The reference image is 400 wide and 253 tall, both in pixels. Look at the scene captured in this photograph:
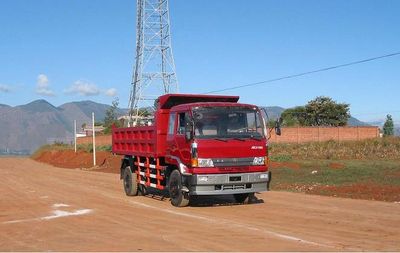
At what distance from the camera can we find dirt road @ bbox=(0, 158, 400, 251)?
9.51 metres

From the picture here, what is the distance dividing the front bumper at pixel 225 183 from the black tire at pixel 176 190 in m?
0.54

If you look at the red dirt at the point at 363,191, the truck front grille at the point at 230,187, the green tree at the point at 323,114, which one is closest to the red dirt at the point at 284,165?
the red dirt at the point at 363,191

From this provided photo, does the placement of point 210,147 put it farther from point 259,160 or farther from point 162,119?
point 162,119

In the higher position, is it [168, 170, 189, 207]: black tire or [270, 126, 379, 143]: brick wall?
[270, 126, 379, 143]: brick wall

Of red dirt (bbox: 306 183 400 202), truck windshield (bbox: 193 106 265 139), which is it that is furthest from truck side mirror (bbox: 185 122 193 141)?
red dirt (bbox: 306 183 400 202)

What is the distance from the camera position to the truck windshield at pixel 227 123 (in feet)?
46.9

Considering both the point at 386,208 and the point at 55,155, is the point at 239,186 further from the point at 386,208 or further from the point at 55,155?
the point at 55,155

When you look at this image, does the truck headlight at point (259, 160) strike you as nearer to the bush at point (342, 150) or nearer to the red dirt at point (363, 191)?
the red dirt at point (363, 191)

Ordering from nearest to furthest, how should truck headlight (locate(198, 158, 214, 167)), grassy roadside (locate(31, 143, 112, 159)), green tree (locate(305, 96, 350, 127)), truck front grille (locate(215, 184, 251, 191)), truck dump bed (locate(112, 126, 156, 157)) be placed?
1. truck headlight (locate(198, 158, 214, 167))
2. truck front grille (locate(215, 184, 251, 191))
3. truck dump bed (locate(112, 126, 156, 157))
4. grassy roadside (locate(31, 143, 112, 159))
5. green tree (locate(305, 96, 350, 127))

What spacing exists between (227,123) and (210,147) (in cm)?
94

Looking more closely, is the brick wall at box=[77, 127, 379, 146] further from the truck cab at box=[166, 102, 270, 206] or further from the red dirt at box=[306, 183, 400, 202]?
the truck cab at box=[166, 102, 270, 206]

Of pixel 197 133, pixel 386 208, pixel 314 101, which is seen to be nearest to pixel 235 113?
pixel 197 133

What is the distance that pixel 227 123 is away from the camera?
14562 millimetres

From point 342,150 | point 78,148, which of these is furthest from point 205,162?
point 78,148
